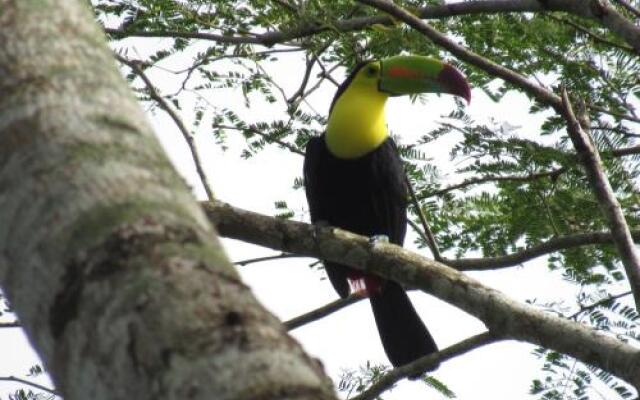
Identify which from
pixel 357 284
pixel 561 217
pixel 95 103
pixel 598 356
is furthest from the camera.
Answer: pixel 357 284

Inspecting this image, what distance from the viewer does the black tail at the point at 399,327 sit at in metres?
4.76

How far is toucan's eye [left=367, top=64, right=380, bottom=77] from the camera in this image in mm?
5027

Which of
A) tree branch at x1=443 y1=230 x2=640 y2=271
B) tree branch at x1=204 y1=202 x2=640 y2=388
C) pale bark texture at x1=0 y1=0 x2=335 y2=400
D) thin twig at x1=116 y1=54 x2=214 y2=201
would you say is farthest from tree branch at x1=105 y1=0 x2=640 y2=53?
pale bark texture at x1=0 y1=0 x2=335 y2=400

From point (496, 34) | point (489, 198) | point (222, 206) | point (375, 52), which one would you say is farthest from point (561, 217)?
point (222, 206)

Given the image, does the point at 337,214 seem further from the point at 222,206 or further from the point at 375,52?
the point at 222,206

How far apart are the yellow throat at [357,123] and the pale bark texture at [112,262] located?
12.3 feet

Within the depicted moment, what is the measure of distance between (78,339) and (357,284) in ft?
13.7

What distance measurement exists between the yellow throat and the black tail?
688mm

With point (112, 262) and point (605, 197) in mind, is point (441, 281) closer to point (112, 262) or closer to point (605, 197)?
point (605, 197)

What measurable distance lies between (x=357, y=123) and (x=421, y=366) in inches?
78.2

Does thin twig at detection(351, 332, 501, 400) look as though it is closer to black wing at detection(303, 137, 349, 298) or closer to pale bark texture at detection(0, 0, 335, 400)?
black wing at detection(303, 137, 349, 298)

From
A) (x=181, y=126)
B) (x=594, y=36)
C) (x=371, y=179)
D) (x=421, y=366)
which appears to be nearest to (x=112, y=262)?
(x=421, y=366)

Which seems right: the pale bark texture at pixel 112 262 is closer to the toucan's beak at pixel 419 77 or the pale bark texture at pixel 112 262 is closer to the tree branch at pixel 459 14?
the tree branch at pixel 459 14

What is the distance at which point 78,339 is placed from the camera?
985 mm
